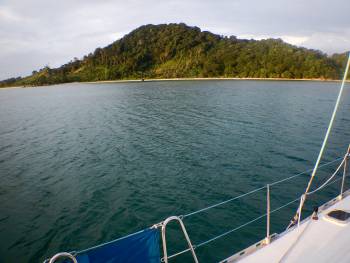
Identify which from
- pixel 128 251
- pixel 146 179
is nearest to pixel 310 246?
pixel 128 251

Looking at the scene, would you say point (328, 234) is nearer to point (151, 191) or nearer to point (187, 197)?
point (187, 197)

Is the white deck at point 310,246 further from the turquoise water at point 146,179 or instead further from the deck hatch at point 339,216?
the turquoise water at point 146,179

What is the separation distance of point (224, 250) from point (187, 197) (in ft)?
14.5

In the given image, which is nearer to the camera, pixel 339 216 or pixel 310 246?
pixel 310 246

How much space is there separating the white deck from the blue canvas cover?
6.23 ft

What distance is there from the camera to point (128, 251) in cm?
431

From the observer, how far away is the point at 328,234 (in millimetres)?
5922

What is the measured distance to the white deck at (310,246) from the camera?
523cm

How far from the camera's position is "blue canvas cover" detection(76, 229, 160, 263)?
13.1 ft

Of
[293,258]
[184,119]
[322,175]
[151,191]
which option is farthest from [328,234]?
[184,119]

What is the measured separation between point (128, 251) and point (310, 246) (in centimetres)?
395

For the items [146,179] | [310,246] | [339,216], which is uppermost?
[339,216]

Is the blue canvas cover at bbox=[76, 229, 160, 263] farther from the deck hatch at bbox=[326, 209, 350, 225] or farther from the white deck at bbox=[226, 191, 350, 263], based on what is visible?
the deck hatch at bbox=[326, 209, 350, 225]

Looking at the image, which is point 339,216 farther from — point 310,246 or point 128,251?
point 128,251
